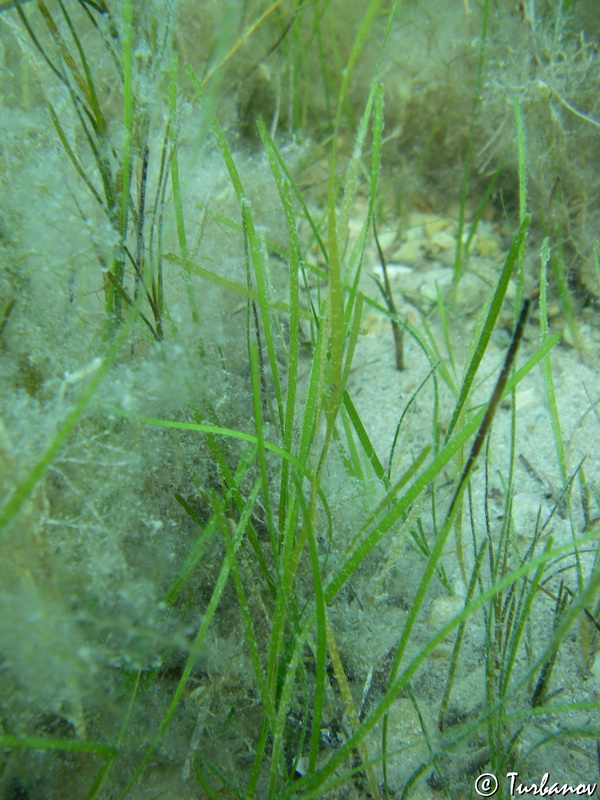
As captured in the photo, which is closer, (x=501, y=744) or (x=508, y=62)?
(x=501, y=744)

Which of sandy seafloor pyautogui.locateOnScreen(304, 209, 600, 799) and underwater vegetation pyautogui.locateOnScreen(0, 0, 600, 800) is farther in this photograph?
sandy seafloor pyautogui.locateOnScreen(304, 209, 600, 799)

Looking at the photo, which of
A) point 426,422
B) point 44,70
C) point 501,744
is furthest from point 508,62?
point 501,744

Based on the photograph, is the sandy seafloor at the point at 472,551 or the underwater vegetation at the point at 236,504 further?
the sandy seafloor at the point at 472,551

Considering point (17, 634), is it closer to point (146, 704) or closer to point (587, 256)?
point (146, 704)

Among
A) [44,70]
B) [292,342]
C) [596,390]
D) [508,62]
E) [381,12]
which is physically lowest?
[292,342]

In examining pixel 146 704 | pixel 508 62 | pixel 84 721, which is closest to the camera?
pixel 84 721

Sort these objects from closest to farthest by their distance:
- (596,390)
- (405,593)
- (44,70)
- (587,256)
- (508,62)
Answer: (405,593) < (44,70) < (596,390) < (587,256) < (508,62)

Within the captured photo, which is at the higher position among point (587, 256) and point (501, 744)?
point (587, 256)

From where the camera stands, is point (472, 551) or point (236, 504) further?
point (472, 551)
